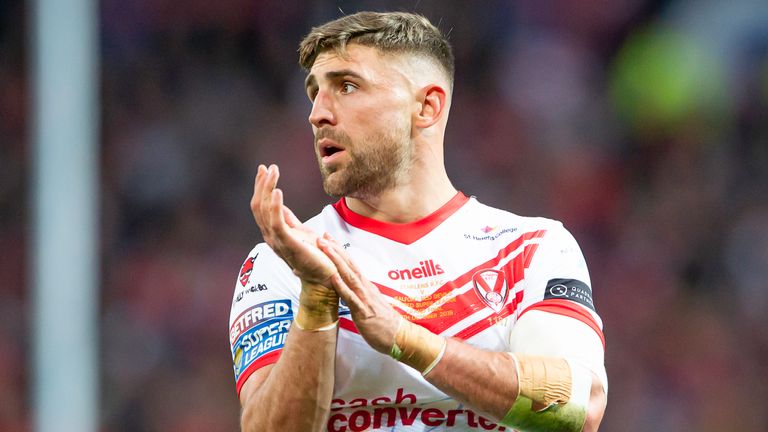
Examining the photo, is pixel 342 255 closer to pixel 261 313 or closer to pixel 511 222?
pixel 261 313

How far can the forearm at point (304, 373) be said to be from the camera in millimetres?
2664

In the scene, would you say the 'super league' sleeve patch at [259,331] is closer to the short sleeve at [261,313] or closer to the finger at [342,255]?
the short sleeve at [261,313]

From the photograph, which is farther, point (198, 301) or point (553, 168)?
point (553, 168)

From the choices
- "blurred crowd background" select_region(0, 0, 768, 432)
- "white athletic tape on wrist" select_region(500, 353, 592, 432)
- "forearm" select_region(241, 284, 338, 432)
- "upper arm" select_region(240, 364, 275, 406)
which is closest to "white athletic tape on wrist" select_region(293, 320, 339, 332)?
"forearm" select_region(241, 284, 338, 432)

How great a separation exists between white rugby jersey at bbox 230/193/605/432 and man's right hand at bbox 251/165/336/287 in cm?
47

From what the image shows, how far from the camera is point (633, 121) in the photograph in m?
7.43

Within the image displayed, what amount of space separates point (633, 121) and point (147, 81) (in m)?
3.59

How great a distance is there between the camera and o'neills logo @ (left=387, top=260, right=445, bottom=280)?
3.12m

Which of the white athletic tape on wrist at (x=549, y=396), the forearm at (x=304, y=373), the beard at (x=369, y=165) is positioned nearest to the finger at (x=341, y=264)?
the forearm at (x=304, y=373)

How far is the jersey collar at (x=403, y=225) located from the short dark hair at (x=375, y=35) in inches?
21.7

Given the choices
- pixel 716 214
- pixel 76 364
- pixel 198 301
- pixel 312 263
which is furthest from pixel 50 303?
pixel 716 214

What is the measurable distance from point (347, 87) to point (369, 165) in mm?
271

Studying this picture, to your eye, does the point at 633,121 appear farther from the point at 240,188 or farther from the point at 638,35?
the point at 240,188

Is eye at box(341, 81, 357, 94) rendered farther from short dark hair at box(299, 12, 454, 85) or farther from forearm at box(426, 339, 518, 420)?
forearm at box(426, 339, 518, 420)
